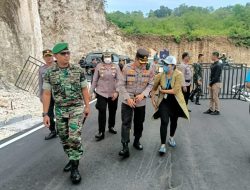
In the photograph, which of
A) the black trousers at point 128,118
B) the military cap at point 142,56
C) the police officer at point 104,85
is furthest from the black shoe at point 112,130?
the military cap at point 142,56

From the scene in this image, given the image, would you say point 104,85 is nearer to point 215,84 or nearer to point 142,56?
point 142,56

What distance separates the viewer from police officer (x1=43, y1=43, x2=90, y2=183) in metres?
5.11

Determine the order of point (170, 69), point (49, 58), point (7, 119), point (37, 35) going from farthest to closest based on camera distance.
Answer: point (37, 35)
point (7, 119)
point (49, 58)
point (170, 69)

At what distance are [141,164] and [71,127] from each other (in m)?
1.50

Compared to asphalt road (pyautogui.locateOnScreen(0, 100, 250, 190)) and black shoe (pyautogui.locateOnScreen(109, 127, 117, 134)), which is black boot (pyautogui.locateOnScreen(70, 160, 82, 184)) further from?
black shoe (pyautogui.locateOnScreen(109, 127, 117, 134))

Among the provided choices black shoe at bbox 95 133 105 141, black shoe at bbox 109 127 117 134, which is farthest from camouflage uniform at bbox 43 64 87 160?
black shoe at bbox 109 127 117 134

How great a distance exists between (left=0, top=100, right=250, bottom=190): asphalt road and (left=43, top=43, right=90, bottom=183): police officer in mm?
489

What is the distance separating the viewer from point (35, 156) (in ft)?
21.1

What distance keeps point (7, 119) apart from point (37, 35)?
10.9 meters

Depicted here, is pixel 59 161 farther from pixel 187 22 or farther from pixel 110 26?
pixel 187 22

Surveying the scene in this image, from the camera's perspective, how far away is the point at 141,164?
5.97 meters

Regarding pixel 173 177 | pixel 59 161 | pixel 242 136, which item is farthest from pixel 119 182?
pixel 242 136

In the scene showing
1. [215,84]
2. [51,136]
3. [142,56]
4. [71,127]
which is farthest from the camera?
[215,84]

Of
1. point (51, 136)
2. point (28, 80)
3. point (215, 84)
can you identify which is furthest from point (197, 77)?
point (28, 80)
